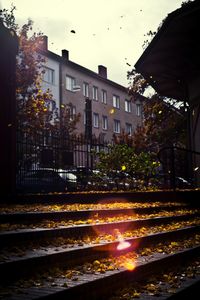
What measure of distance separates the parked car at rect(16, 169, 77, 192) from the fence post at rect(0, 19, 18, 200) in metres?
2.38

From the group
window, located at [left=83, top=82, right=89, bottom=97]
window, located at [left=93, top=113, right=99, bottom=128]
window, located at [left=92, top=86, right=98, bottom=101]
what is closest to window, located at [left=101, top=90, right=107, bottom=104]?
window, located at [left=92, top=86, right=98, bottom=101]

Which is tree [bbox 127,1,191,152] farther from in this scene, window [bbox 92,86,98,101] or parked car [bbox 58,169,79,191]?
window [bbox 92,86,98,101]

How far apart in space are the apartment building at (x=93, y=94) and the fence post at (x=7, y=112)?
25.5 metres

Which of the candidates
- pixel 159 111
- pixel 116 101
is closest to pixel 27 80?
pixel 159 111

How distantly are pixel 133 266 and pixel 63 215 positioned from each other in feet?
7.31

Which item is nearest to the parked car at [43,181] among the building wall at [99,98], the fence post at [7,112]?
the fence post at [7,112]

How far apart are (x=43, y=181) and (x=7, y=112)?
4.60m

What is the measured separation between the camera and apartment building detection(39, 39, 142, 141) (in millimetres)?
42844

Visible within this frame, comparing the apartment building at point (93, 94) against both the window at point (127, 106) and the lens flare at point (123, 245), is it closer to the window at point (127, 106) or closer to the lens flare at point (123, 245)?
the window at point (127, 106)

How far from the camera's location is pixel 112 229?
686cm

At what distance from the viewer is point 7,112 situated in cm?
1088

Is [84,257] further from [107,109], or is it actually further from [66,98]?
[107,109]

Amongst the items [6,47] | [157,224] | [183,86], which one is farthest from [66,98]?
[157,224]

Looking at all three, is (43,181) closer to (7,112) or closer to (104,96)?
(7,112)
